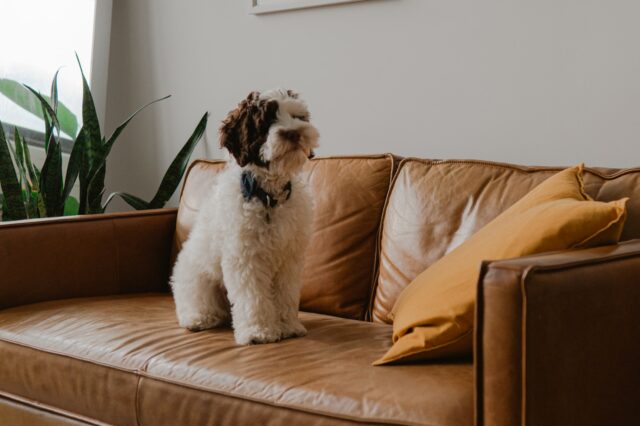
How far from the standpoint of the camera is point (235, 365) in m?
1.79

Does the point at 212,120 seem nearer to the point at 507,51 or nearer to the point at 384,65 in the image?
the point at 384,65

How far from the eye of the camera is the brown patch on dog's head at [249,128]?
1.96m

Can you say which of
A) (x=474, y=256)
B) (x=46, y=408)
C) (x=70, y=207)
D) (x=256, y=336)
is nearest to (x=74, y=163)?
(x=70, y=207)

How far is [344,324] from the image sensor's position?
2213 millimetres

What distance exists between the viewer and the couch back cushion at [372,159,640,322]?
216 centimetres

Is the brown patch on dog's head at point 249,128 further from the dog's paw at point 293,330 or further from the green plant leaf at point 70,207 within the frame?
the green plant leaf at point 70,207

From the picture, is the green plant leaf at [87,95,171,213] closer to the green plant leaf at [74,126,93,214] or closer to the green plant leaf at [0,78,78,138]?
the green plant leaf at [74,126,93,214]

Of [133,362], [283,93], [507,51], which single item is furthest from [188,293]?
[507,51]

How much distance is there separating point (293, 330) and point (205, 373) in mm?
382

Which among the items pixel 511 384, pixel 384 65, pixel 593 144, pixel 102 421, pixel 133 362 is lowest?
pixel 102 421

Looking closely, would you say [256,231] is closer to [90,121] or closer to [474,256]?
[474,256]

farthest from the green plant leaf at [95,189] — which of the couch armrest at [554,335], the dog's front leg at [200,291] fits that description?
the couch armrest at [554,335]

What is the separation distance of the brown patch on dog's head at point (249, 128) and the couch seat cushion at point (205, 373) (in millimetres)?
504

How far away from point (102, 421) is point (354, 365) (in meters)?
0.70
